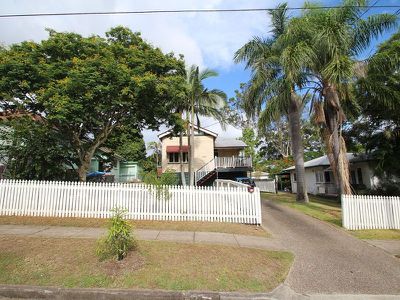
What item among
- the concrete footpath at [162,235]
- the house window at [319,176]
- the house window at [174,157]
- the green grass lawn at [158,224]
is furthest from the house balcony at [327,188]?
the concrete footpath at [162,235]

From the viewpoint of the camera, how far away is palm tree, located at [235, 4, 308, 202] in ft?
57.8

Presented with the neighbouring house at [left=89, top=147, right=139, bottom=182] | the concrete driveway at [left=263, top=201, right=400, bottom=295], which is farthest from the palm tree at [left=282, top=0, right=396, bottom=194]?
the neighbouring house at [left=89, top=147, right=139, bottom=182]

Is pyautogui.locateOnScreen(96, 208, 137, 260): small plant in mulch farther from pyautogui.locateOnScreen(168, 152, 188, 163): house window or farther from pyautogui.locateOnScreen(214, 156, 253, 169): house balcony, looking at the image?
pyautogui.locateOnScreen(168, 152, 188, 163): house window

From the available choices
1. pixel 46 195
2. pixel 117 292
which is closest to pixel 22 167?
pixel 46 195

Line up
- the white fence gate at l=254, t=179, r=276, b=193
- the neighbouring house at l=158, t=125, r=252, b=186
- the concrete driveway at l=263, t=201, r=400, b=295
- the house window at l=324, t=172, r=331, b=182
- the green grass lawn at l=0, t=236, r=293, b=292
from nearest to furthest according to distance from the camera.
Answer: the green grass lawn at l=0, t=236, r=293, b=292 < the concrete driveway at l=263, t=201, r=400, b=295 < the neighbouring house at l=158, t=125, r=252, b=186 < the house window at l=324, t=172, r=331, b=182 < the white fence gate at l=254, t=179, r=276, b=193

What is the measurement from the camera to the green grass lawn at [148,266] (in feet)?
18.3

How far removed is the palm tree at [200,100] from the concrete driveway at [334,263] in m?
13.0

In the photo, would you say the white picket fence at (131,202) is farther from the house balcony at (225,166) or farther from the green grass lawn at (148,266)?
the house balcony at (225,166)

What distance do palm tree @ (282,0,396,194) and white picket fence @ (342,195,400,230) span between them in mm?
3177

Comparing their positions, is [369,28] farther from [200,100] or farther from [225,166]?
[225,166]

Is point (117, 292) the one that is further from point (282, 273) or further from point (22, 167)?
point (22, 167)

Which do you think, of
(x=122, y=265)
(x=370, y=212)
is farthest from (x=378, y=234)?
(x=122, y=265)

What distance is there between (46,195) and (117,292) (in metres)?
7.38

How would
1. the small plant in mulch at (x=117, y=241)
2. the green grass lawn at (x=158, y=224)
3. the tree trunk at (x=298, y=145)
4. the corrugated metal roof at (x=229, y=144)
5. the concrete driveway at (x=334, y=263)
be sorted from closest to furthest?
the concrete driveway at (x=334, y=263) → the small plant in mulch at (x=117, y=241) → the green grass lawn at (x=158, y=224) → the tree trunk at (x=298, y=145) → the corrugated metal roof at (x=229, y=144)
